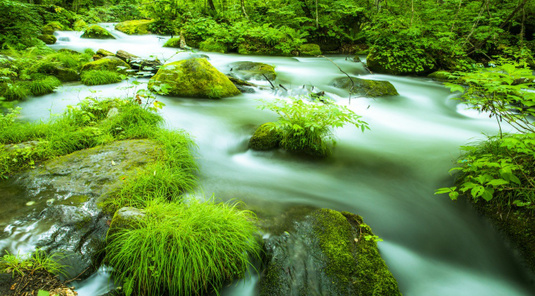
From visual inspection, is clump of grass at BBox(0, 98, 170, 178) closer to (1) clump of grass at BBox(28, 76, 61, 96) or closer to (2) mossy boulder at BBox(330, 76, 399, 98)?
(1) clump of grass at BBox(28, 76, 61, 96)

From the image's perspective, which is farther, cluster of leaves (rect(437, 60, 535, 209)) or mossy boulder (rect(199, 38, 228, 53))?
mossy boulder (rect(199, 38, 228, 53))

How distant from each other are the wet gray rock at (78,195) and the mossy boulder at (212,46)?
31.2 ft

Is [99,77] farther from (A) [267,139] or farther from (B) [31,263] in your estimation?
(B) [31,263]

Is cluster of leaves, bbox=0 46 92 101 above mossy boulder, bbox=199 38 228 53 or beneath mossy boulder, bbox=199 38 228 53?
beneath

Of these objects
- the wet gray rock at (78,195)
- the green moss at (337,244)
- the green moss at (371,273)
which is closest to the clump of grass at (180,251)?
the wet gray rock at (78,195)

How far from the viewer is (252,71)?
316 inches

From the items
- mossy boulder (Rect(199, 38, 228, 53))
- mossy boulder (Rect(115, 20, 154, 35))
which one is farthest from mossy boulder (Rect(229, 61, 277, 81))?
mossy boulder (Rect(115, 20, 154, 35))

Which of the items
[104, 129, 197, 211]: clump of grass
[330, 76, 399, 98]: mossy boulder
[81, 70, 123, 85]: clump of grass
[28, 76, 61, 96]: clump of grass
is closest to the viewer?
[104, 129, 197, 211]: clump of grass

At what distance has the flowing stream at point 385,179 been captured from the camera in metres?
2.39

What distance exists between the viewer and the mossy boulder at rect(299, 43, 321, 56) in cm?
1224

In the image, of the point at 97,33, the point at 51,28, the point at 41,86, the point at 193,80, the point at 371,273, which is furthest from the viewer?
the point at 97,33

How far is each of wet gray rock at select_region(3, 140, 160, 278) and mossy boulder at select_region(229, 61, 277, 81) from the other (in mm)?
4850

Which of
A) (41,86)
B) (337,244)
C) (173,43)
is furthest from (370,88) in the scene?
(173,43)

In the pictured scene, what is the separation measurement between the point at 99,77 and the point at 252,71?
4.28 m
